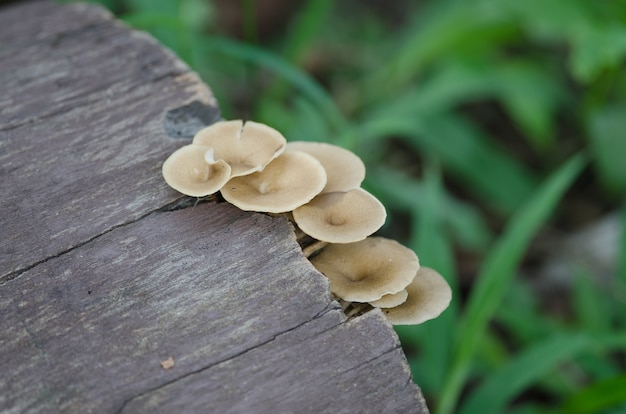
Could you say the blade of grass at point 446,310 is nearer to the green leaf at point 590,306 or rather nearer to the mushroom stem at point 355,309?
the green leaf at point 590,306

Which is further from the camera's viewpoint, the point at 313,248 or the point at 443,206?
the point at 443,206

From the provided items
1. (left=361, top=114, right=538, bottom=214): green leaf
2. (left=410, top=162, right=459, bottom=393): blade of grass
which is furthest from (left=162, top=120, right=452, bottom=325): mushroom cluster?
(left=361, top=114, right=538, bottom=214): green leaf

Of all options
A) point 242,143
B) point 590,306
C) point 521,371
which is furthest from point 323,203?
point 590,306

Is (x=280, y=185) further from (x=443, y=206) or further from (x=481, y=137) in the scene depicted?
(x=481, y=137)

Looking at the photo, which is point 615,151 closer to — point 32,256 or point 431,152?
point 431,152

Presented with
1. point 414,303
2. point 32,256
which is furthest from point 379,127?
point 32,256

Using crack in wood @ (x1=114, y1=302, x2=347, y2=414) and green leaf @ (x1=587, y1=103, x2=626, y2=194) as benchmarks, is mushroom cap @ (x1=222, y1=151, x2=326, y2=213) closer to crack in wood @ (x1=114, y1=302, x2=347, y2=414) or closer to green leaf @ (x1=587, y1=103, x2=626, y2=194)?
crack in wood @ (x1=114, y1=302, x2=347, y2=414)
